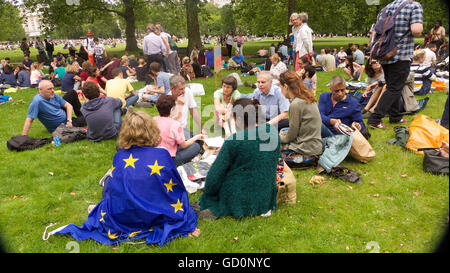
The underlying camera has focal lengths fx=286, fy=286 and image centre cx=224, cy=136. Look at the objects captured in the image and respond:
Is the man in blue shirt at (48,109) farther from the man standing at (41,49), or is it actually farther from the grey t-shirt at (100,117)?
the man standing at (41,49)

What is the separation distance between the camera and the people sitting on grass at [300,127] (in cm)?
439

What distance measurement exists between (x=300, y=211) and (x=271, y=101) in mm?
2600

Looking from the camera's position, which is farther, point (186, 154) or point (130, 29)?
point (130, 29)

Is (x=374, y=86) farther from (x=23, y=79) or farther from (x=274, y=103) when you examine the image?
(x=23, y=79)

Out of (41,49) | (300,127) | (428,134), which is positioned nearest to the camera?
(428,134)

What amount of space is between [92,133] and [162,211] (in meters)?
4.01

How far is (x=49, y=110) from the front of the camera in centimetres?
652

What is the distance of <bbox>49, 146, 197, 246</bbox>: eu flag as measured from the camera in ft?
9.62

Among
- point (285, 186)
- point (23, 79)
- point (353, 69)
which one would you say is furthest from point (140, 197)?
point (23, 79)

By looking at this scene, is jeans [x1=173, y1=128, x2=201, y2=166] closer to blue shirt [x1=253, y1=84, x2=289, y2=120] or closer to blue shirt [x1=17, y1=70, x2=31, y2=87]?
blue shirt [x1=253, y1=84, x2=289, y2=120]

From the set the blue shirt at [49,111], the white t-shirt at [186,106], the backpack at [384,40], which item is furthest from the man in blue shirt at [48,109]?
the backpack at [384,40]

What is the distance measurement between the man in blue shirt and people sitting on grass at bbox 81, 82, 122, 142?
96cm

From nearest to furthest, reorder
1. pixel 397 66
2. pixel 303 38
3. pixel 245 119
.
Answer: pixel 245 119 → pixel 397 66 → pixel 303 38
